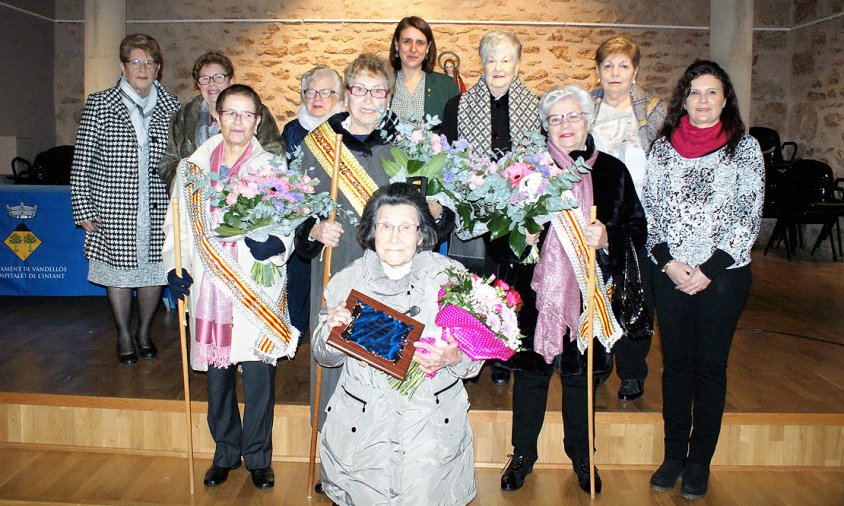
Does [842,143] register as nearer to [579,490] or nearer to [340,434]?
[579,490]

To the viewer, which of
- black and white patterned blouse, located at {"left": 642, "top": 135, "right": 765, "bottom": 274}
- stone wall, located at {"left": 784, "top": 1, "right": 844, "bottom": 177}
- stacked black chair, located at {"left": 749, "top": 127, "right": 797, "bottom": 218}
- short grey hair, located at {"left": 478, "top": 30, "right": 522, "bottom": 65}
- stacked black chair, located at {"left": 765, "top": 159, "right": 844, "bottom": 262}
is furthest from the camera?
stone wall, located at {"left": 784, "top": 1, "right": 844, "bottom": 177}

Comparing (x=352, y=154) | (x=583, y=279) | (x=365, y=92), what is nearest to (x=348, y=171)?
(x=352, y=154)

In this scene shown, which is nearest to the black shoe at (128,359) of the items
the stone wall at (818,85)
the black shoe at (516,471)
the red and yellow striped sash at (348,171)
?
the red and yellow striped sash at (348,171)

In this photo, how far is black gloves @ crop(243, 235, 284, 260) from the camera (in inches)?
110

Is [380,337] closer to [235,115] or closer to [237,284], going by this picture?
[237,284]

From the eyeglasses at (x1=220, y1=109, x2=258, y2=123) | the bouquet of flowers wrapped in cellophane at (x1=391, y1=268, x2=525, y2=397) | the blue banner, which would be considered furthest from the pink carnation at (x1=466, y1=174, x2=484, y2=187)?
the blue banner

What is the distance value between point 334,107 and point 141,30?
6.63 m

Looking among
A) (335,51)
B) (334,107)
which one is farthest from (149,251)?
(335,51)

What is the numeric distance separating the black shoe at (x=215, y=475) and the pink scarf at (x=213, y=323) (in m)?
0.49

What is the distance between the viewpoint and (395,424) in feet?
7.56

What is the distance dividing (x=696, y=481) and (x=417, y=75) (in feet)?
7.81

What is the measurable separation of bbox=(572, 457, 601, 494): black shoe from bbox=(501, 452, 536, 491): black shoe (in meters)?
0.18

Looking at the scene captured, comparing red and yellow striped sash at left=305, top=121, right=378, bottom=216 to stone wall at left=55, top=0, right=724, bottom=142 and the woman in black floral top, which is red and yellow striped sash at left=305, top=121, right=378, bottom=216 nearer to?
the woman in black floral top

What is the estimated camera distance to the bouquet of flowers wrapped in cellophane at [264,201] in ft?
8.52
